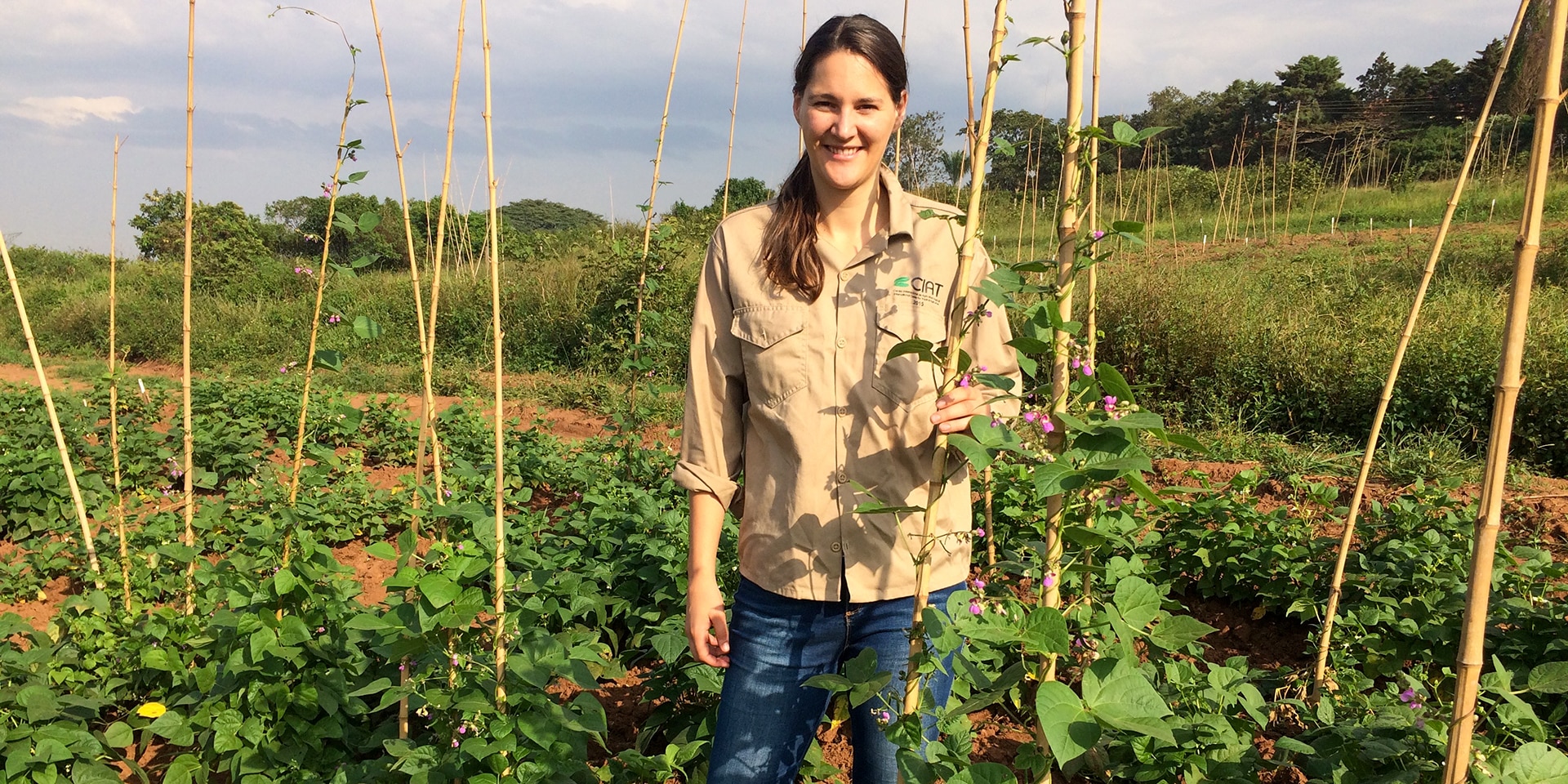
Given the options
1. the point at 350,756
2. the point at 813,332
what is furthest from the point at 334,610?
the point at 813,332

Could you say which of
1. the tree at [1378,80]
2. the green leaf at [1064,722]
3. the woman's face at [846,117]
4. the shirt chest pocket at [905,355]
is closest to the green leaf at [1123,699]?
the green leaf at [1064,722]

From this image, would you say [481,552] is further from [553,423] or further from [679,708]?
[553,423]

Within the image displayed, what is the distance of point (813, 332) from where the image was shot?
4.79 ft

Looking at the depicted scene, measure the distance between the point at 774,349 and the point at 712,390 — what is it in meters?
0.14

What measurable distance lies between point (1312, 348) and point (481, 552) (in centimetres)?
564

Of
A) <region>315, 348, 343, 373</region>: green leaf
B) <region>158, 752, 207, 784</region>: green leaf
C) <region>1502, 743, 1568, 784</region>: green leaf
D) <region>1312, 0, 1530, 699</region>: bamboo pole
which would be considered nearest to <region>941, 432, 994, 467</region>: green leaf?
<region>1502, 743, 1568, 784</region>: green leaf

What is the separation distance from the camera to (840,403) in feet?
4.74

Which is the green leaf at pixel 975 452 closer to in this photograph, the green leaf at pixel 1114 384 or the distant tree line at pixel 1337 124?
the green leaf at pixel 1114 384

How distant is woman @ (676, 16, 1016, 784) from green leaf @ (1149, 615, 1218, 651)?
1.01 ft

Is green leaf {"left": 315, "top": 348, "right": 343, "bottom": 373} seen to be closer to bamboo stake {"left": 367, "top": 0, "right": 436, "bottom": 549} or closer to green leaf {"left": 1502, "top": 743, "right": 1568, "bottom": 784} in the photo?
bamboo stake {"left": 367, "top": 0, "right": 436, "bottom": 549}

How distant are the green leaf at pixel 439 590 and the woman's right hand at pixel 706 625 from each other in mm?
443

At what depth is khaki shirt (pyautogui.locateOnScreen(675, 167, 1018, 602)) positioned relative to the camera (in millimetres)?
1425

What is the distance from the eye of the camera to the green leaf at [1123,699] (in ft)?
3.30

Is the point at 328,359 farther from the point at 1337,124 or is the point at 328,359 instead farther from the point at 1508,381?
the point at 1337,124
